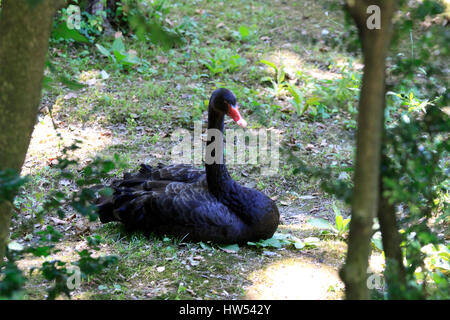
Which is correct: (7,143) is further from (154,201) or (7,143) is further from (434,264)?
(434,264)

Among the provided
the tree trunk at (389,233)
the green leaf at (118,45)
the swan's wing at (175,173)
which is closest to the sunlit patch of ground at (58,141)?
the swan's wing at (175,173)

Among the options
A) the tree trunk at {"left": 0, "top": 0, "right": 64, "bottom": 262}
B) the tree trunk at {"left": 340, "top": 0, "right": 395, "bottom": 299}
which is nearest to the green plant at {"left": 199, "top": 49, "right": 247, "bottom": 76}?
the tree trunk at {"left": 0, "top": 0, "right": 64, "bottom": 262}

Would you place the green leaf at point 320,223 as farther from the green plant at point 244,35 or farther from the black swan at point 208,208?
the green plant at point 244,35

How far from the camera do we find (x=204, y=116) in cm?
620

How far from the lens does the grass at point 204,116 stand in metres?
3.35

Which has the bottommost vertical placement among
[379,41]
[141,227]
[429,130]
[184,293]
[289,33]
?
[184,293]

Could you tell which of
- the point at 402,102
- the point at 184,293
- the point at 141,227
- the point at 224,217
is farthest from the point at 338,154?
the point at 184,293

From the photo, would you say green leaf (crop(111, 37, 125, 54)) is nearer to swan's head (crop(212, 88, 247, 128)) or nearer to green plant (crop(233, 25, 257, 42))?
green plant (crop(233, 25, 257, 42))

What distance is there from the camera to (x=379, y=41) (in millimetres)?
1659

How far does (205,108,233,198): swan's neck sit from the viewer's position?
395 cm

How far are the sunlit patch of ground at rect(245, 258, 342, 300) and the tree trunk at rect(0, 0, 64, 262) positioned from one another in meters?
1.62

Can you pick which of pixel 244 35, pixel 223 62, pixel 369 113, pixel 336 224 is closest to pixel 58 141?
pixel 223 62

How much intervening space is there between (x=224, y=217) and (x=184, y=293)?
0.86 meters

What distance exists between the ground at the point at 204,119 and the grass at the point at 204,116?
0.01 metres
